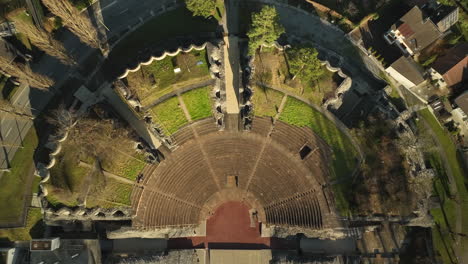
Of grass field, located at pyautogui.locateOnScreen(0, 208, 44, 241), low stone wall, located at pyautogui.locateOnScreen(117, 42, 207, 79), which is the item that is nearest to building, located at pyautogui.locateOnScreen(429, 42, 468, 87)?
low stone wall, located at pyautogui.locateOnScreen(117, 42, 207, 79)

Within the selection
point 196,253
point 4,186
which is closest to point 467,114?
point 196,253

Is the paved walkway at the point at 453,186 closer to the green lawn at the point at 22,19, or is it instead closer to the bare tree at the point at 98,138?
the bare tree at the point at 98,138

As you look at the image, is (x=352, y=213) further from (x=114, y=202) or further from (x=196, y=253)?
(x=114, y=202)

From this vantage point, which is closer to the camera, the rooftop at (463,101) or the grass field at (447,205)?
the grass field at (447,205)

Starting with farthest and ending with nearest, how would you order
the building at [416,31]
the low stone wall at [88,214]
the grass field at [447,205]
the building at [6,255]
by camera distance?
the building at [416,31], the grass field at [447,205], the low stone wall at [88,214], the building at [6,255]

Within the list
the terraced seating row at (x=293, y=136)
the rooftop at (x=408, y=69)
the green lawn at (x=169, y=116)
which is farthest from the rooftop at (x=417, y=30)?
the green lawn at (x=169, y=116)

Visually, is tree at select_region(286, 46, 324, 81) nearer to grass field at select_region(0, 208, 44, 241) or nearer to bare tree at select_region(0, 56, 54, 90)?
bare tree at select_region(0, 56, 54, 90)
